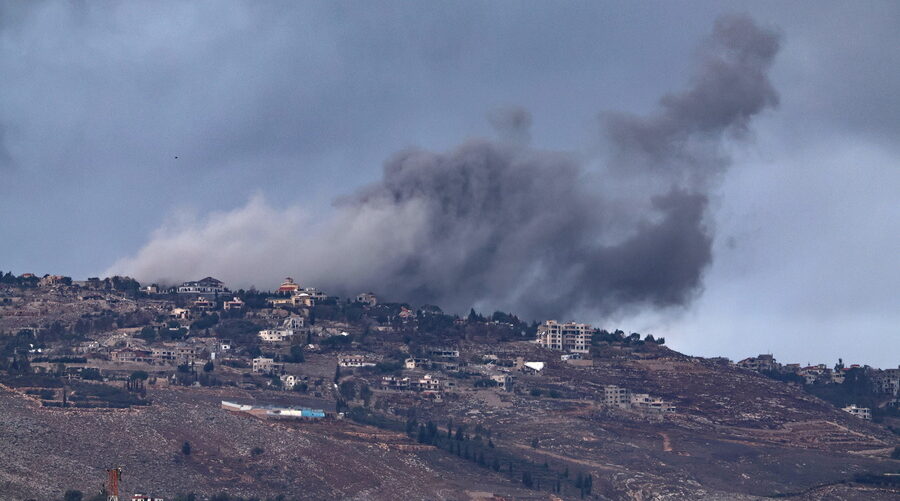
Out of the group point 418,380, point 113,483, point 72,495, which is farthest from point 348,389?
point 113,483

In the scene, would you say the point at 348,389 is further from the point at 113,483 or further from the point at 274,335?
the point at 113,483

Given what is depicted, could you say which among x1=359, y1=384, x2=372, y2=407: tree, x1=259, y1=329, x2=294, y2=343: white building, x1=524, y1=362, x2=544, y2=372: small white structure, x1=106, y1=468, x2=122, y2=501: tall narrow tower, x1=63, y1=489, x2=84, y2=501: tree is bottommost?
x1=63, y1=489, x2=84, y2=501: tree

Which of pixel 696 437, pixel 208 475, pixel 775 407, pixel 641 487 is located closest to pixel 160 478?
pixel 208 475

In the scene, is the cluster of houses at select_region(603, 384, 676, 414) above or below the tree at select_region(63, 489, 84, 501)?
above

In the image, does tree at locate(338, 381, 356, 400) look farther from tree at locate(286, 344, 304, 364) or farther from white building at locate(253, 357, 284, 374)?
tree at locate(286, 344, 304, 364)

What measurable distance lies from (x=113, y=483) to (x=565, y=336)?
248 ft

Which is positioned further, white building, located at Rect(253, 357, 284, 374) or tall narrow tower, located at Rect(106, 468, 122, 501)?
white building, located at Rect(253, 357, 284, 374)

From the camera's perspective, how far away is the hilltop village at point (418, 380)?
15288 cm

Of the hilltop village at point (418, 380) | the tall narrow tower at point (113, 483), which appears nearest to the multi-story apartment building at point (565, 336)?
the hilltop village at point (418, 380)

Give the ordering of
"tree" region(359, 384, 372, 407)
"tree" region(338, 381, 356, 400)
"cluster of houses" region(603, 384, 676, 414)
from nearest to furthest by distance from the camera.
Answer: "tree" region(359, 384, 372, 407) < "tree" region(338, 381, 356, 400) < "cluster of houses" region(603, 384, 676, 414)

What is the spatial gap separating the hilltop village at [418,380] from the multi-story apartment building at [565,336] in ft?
0.60

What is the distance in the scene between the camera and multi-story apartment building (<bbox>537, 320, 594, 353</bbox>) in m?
190

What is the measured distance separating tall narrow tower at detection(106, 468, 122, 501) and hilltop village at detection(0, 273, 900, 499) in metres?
9.80

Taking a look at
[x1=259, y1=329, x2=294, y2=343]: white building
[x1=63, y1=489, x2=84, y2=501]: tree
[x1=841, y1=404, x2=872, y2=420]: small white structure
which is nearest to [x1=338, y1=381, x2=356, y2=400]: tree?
[x1=259, y1=329, x2=294, y2=343]: white building
